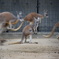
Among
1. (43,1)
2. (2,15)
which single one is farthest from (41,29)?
(2,15)

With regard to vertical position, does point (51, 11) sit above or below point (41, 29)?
above

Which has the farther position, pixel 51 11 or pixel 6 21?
pixel 51 11

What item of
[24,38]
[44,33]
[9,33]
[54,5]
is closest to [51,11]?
[54,5]

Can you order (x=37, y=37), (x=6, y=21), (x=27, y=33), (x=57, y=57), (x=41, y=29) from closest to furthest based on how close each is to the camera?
(x=6, y=21), (x=57, y=57), (x=27, y=33), (x=37, y=37), (x=41, y=29)

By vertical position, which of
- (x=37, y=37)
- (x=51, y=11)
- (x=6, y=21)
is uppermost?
(x=6, y=21)

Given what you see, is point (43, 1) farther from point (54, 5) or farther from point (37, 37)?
point (37, 37)

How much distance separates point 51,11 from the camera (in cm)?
1266

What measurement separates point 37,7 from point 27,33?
3.53m

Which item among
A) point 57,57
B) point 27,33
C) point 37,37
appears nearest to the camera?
point 57,57

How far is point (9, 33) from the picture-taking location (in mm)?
11969

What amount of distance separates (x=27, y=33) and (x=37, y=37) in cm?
245

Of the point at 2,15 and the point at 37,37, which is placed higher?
the point at 2,15

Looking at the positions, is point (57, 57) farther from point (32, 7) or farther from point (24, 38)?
point (32, 7)

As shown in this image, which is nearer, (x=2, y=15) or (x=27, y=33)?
(x=2, y=15)
